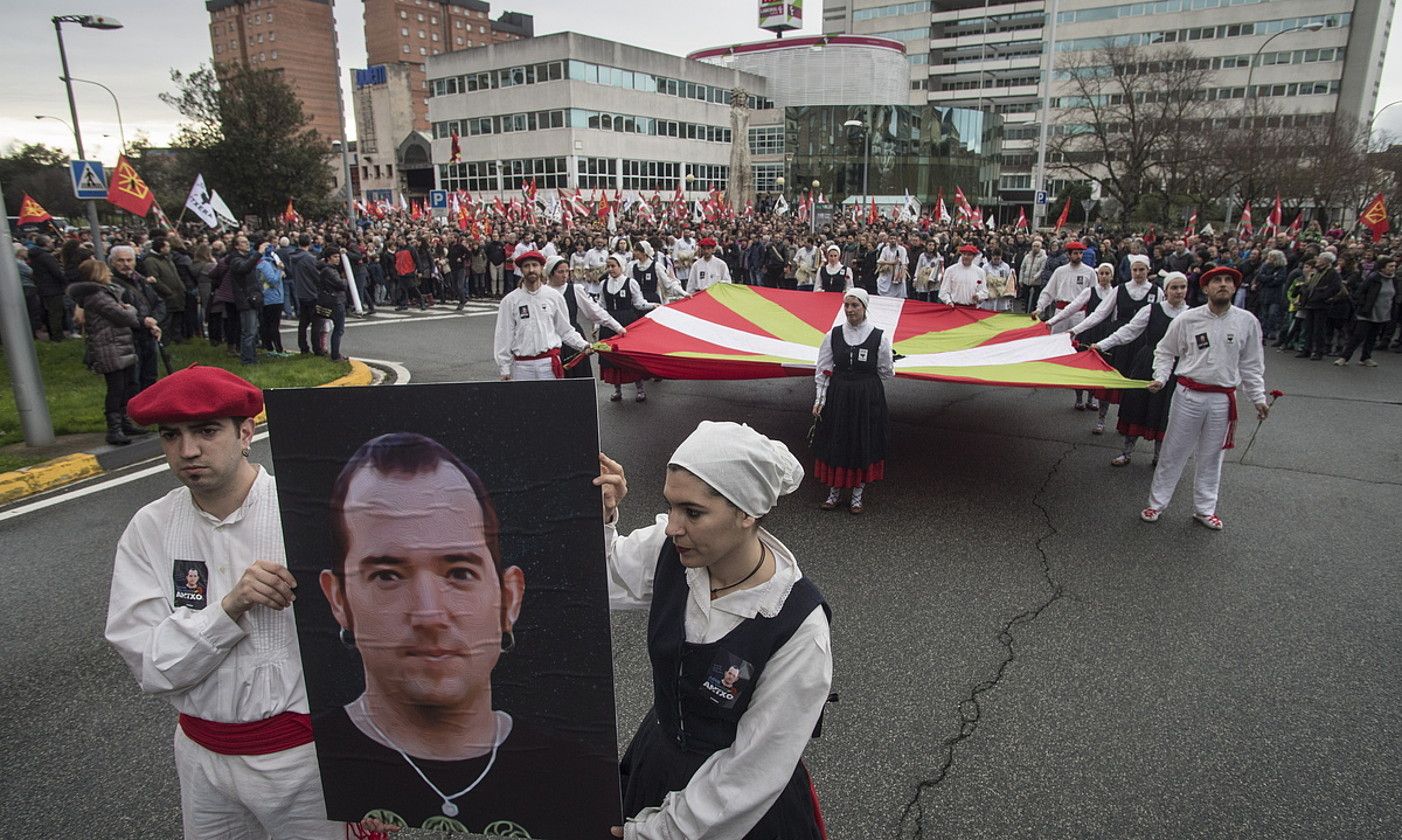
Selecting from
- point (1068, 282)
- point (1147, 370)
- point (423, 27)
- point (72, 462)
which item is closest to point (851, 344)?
point (1147, 370)

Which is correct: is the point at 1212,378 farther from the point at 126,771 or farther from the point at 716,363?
the point at 126,771

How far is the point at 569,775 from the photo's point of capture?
1578 mm

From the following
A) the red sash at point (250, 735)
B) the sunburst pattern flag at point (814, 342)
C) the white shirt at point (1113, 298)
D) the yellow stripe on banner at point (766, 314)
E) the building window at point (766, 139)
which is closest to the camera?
the red sash at point (250, 735)

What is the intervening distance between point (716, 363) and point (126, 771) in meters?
4.78

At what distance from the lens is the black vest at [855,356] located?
231 inches

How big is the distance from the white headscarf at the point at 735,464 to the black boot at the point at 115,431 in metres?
8.02

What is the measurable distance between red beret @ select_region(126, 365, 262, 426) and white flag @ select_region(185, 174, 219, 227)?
57.3 feet

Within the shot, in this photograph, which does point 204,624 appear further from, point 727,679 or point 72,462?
point 72,462

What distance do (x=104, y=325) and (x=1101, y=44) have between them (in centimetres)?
8267

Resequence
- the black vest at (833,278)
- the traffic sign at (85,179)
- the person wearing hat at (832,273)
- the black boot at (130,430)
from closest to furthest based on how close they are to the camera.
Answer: the black boot at (130,430) < the traffic sign at (85,179) < the person wearing hat at (832,273) < the black vest at (833,278)

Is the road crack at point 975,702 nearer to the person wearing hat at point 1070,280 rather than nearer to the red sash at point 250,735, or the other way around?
the red sash at point 250,735

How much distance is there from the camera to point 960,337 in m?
8.14

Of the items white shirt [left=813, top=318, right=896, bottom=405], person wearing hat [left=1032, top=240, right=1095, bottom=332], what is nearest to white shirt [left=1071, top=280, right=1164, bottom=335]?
person wearing hat [left=1032, top=240, right=1095, bottom=332]

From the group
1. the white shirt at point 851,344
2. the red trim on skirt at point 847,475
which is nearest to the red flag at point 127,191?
the white shirt at point 851,344
